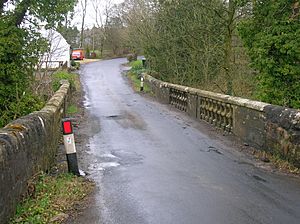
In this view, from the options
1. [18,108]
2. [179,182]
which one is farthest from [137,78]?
[179,182]

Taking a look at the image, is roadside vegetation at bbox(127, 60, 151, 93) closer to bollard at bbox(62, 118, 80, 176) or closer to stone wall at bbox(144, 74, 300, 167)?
stone wall at bbox(144, 74, 300, 167)

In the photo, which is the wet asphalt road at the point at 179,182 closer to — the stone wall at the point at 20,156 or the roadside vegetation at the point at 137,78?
the stone wall at the point at 20,156

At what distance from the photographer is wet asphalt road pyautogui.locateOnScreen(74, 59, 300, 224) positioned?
520 centimetres

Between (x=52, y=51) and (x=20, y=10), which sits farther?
(x=52, y=51)

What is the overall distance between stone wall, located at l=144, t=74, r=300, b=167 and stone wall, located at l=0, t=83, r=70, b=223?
4.47 metres

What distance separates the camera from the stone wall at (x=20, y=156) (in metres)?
4.37

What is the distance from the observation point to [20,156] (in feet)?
16.7

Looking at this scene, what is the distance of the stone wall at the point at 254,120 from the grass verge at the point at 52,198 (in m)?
3.83

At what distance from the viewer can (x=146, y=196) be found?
19.4 feet

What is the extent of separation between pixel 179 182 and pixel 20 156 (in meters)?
2.67

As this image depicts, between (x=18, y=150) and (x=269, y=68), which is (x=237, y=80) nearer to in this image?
(x=269, y=68)

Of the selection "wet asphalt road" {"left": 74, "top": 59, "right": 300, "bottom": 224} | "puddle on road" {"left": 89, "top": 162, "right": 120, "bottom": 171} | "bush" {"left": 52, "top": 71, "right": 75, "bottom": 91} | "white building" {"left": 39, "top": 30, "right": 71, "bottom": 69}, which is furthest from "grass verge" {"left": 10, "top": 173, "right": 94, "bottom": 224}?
"bush" {"left": 52, "top": 71, "right": 75, "bottom": 91}

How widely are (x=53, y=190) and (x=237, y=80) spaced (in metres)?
15.0

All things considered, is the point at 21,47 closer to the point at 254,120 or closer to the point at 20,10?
the point at 20,10
